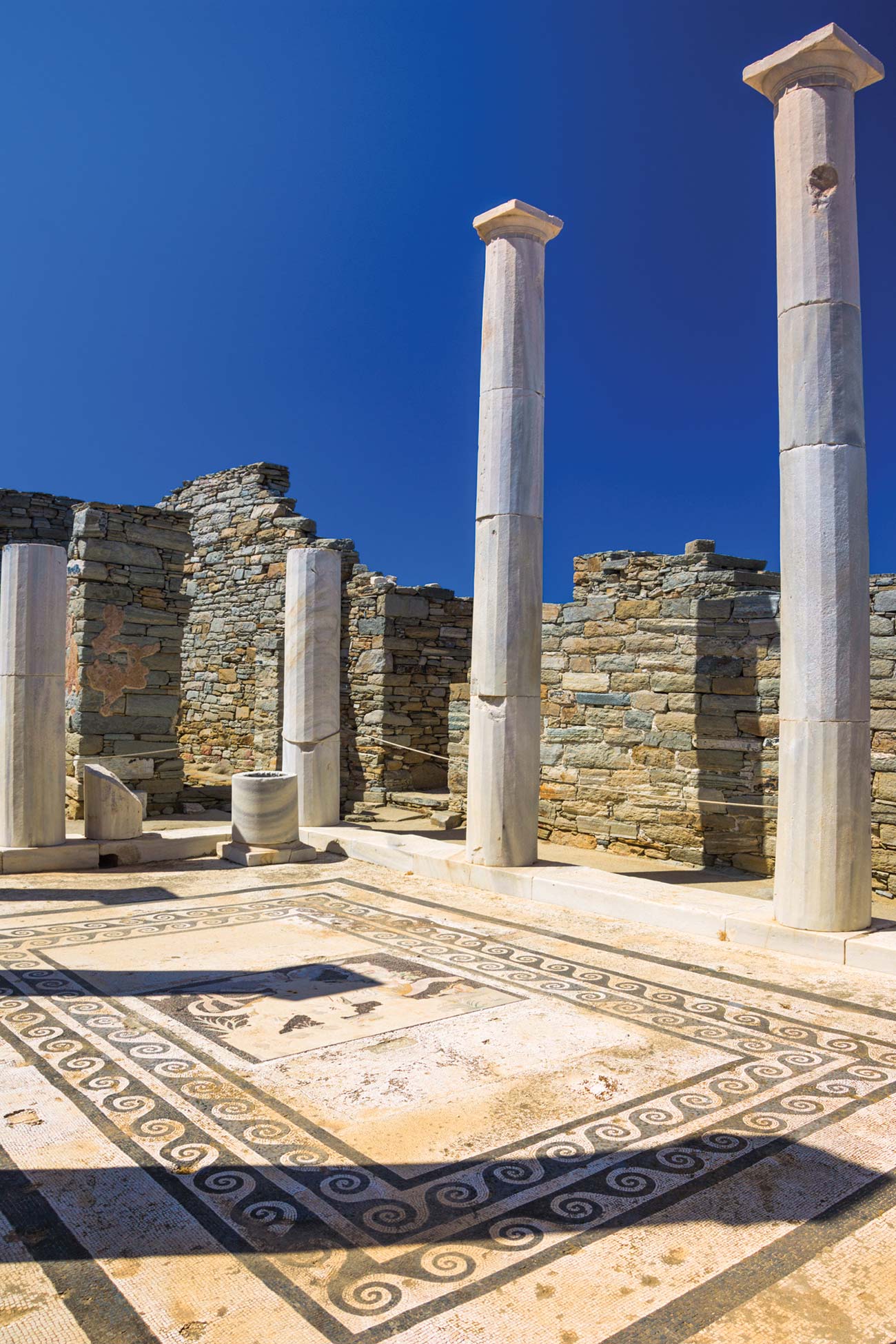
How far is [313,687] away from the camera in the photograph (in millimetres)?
9625

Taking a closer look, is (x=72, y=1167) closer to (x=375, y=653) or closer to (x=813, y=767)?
(x=813, y=767)

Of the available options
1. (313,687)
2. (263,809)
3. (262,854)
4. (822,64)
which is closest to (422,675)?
(313,687)

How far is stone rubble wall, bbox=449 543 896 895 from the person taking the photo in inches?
347

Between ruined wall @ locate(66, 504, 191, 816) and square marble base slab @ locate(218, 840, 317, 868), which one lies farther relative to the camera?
ruined wall @ locate(66, 504, 191, 816)

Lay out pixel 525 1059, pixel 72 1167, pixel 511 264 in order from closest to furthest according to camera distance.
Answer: pixel 72 1167 → pixel 525 1059 → pixel 511 264

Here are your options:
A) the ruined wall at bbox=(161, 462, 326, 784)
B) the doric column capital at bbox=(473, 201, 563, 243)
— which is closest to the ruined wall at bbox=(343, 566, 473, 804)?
the ruined wall at bbox=(161, 462, 326, 784)

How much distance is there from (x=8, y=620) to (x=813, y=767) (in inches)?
245

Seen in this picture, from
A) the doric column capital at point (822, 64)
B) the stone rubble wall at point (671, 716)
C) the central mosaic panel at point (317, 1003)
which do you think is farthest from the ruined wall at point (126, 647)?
the doric column capital at point (822, 64)

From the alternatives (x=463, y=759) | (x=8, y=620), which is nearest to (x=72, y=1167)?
(x=8, y=620)

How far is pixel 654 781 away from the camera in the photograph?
9.85 m

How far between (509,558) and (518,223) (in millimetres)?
2740

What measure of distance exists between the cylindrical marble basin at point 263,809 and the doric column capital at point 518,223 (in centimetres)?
500

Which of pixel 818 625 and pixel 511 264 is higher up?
pixel 511 264

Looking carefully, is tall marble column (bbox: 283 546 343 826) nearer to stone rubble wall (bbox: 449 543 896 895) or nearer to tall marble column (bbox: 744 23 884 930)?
stone rubble wall (bbox: 449 543 896 895)
